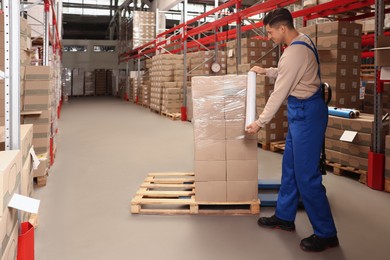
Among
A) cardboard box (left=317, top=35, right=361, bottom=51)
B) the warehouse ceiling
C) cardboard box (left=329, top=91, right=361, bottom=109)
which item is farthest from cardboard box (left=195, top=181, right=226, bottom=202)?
the warehouse ceiling

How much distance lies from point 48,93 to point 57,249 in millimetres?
2513

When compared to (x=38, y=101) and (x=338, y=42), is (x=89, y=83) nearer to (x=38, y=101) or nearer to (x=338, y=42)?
(x=38, y=101)

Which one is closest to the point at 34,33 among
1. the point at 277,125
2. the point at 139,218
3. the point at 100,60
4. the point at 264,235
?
the point at 277,125

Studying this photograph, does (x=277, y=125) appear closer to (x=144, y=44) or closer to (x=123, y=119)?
(x=123, y=119)

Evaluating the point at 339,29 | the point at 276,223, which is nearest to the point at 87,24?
the point at 339,29

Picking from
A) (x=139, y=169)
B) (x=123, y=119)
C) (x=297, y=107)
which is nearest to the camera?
(x=297, y=107)

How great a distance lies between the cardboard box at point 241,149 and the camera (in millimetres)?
3711

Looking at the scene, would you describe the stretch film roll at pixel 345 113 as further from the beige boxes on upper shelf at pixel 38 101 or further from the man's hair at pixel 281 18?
the beige boxes on upper shelf at pixel 38 101

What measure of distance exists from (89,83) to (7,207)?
25095 mm

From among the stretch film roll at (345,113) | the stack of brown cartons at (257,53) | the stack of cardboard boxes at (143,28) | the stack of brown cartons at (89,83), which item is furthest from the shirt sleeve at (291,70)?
the stack of brown cartons at (89,83)

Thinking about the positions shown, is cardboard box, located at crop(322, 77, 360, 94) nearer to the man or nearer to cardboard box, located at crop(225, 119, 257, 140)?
cardboard box, located at crop(225, 119, 257, 140)

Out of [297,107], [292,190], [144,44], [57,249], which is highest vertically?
[144,44]

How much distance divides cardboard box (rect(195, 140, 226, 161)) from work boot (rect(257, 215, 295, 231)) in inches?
26.5

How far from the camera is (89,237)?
3.26 metres
